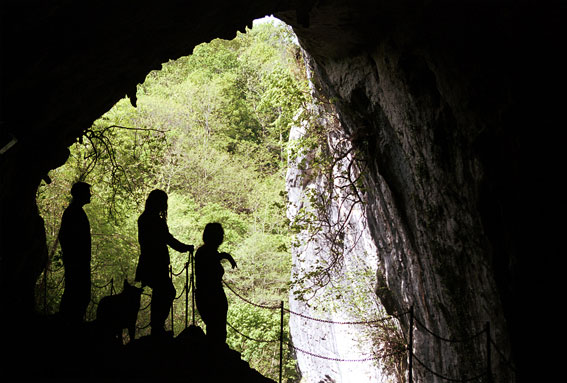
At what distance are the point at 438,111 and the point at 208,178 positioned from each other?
66.8 feet

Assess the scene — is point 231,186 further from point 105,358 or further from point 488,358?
point 488,358

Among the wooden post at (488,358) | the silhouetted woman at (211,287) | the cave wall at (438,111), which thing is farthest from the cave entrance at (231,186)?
the wooden post at (488,358)

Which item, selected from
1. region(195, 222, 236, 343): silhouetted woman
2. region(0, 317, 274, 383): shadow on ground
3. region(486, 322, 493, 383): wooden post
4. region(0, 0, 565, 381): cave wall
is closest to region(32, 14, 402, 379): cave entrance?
region(195, 222, 236, 343): silhouetted woman

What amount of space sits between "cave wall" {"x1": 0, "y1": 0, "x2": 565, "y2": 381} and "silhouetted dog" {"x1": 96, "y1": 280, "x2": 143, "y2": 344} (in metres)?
0.78

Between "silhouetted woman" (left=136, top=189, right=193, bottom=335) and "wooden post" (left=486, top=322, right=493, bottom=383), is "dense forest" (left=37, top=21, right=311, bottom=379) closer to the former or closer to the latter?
"silhouetted woman" (left=136, top=189, right=193, bottom=335)

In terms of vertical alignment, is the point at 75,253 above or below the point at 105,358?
above

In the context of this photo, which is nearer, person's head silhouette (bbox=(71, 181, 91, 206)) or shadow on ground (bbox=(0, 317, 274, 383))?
shadow on ground (bbox=(0, 317, 274, 383))

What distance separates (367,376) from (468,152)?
332 inches

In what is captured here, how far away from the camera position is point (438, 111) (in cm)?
596

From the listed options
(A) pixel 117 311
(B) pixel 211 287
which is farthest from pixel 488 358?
(A) pixel 117 311

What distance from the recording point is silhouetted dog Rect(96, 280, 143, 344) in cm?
563

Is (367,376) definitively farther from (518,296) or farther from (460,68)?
(460,68)

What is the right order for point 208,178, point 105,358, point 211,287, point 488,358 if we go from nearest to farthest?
point 105,358
point 488,358
point 211,287
point 208,178

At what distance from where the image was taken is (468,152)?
545 centimetres
